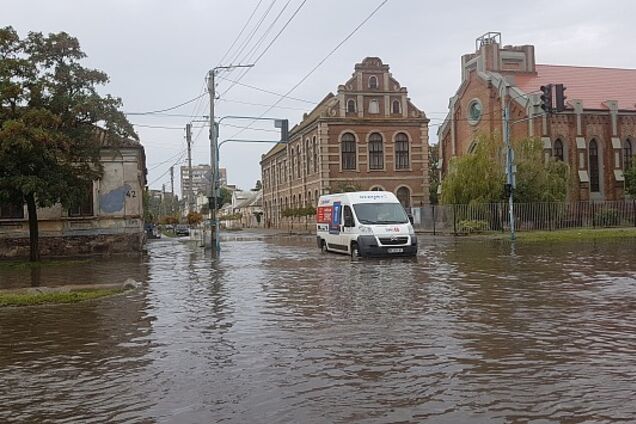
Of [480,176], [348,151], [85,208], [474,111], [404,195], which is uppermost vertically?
[474,111]

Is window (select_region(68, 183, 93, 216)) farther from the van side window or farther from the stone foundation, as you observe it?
the van side window

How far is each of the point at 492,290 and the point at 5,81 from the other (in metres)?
19.0

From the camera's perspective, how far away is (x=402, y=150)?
6303 centimetres

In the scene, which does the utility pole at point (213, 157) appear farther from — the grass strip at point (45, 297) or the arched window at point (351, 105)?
the arched window at point (351, 105)

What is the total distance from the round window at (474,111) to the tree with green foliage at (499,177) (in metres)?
14.6

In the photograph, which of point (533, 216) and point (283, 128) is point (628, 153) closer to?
point (533, 216)

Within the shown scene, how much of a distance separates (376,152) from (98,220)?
1396 inches

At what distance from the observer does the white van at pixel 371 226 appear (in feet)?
76.9

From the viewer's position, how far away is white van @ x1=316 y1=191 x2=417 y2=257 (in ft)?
76.9

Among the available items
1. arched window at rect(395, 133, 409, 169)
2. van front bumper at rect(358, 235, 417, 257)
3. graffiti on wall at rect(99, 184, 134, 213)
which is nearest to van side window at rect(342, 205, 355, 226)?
van front bumper at rect(358, 235, 417, 257)

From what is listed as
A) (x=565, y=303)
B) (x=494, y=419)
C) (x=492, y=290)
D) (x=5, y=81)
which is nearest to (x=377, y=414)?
(x=494, y=419)

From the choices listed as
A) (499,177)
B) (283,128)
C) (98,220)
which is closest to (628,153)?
(499,177)

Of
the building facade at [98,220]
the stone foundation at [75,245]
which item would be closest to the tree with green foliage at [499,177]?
the building facade at [98,220]

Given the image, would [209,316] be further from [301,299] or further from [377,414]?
[377,414]
